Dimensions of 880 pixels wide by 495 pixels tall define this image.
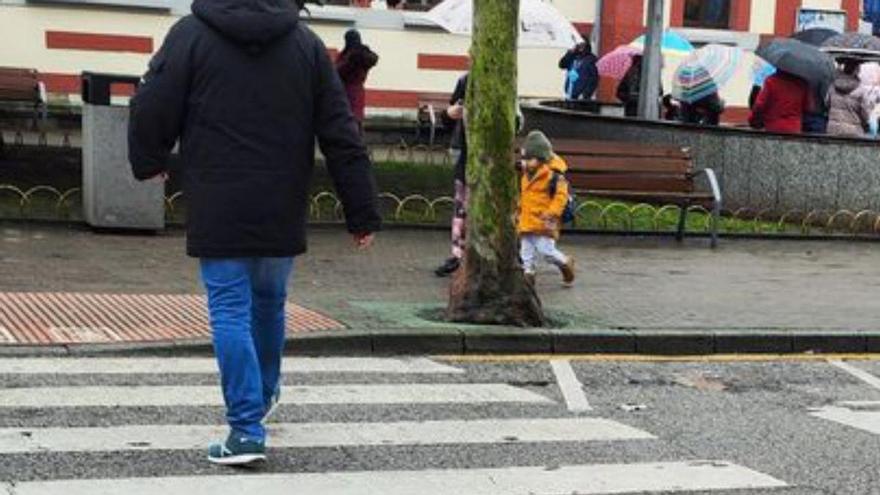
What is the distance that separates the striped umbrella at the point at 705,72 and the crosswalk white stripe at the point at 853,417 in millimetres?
10837

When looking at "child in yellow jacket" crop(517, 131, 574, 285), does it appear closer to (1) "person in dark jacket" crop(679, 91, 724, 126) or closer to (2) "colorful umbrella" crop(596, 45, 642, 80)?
(1) "person in dark jacket" crop(679, 91, 724, 126)

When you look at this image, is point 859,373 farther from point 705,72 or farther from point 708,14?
point 708,14

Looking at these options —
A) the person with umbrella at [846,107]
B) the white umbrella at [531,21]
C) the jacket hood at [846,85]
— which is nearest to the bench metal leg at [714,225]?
the white umbrella at [531,21]

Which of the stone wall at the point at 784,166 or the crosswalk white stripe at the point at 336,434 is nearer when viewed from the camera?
Result: the crosswalk white stripe at the point at 336,434

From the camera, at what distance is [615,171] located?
46.3ft

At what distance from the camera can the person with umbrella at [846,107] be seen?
54.4ft

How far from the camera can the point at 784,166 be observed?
50.4ft

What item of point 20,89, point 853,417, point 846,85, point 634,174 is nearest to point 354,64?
point 634,174

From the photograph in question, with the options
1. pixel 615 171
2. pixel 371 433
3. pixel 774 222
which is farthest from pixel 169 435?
pixel 774 222

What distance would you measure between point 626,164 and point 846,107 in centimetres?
413

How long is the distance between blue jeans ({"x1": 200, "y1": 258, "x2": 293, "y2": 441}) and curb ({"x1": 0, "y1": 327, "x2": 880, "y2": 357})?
2.41 meters

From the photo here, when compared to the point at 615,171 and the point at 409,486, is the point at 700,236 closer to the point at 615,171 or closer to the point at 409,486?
the point at 615,171

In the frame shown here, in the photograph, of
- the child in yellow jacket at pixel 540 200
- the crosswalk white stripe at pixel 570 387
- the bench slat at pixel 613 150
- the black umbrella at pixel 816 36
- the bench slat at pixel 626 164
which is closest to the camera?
the crosswalk white stripe at pixel 570 387

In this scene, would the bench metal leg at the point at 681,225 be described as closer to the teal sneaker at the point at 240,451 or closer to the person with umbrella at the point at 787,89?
the person with umbrella at the point at 787,89
